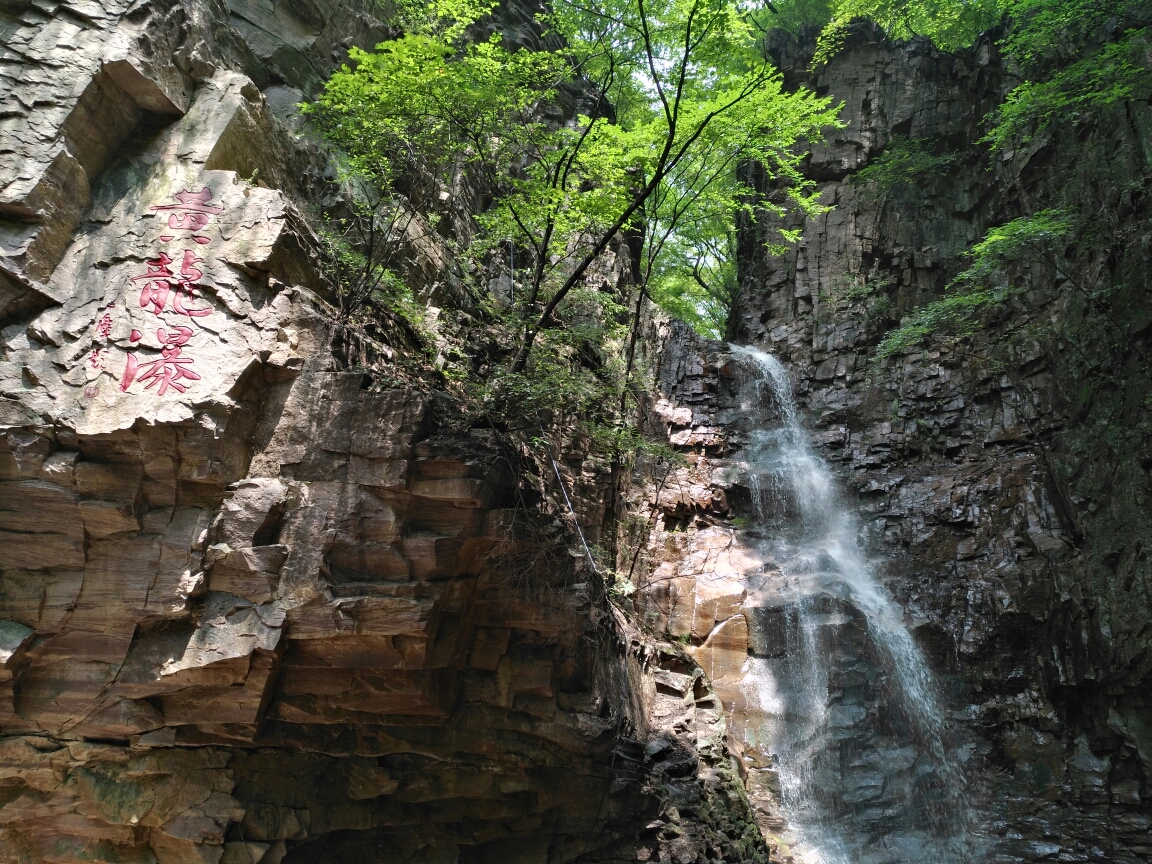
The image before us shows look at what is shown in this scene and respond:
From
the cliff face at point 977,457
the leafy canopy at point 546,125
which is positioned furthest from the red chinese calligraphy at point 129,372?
the cliff face at point 977,457

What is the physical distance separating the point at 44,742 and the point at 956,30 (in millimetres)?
21752

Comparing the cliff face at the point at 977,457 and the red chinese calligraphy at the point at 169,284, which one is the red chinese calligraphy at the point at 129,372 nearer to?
the red chinese calligraphy at the point at 169,284

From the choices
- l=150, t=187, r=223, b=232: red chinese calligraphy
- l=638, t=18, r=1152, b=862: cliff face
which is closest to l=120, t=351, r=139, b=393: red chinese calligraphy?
l=150, t=187, r=223, b=232: red chinese calligraphy

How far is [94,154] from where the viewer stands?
696cm

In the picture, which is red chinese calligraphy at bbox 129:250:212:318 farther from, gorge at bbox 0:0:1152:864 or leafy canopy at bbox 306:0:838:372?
leafy canopy at bbox 306:0:838:372

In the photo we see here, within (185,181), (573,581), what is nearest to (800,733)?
(573,581)

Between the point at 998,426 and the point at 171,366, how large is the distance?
1402cm

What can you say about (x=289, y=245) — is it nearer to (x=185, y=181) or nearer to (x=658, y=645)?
(x=185, y=181)

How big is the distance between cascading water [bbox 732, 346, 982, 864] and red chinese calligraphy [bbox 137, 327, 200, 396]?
351 inches

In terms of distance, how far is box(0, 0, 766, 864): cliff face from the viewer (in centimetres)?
604

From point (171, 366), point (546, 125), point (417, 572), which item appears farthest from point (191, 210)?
point (546, 125)

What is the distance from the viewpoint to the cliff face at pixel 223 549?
6035 millimetres

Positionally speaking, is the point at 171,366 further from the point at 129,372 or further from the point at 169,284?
the point at 169,284

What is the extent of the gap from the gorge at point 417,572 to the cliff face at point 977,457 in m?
0.07
